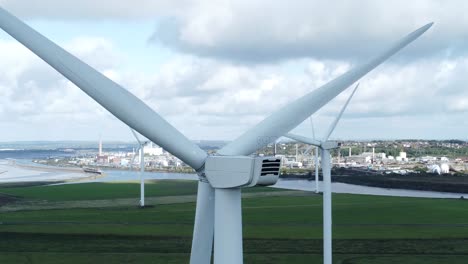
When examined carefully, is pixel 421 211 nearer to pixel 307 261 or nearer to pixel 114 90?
pixel 307 261

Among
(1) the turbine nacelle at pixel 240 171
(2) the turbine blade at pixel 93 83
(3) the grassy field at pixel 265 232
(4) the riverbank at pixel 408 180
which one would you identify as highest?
(2) the turbine blade at pixel 93 83

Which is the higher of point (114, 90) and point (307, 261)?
point (114, 90)

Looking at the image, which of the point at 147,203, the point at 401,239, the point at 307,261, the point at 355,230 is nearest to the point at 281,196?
the point at 147,203

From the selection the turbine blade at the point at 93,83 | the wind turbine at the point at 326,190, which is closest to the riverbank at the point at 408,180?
the wind turbine at the point at 326,190

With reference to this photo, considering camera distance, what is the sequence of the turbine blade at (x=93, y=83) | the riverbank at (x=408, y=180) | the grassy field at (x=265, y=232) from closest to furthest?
the turbine blade at (x=93, y=83), the grassy field at (x=265, y=232), the riverbank at (x=408, y=180)

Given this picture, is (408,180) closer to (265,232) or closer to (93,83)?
(265,232)

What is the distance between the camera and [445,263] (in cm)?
4666

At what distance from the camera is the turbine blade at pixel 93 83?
20516 millimetres

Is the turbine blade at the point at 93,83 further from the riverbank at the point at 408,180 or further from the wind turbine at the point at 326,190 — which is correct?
the riverbank at the point at 408,180

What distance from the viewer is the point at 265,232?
6431 cm

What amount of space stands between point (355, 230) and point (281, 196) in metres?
48.2

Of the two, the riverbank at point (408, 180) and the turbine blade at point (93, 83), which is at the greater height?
the turbine blade at point (93, 83)

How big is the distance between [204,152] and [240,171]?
1.95 m

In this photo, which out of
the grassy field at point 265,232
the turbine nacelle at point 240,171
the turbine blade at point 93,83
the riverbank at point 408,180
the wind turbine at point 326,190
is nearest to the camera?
the turbine blade at point 93,83
